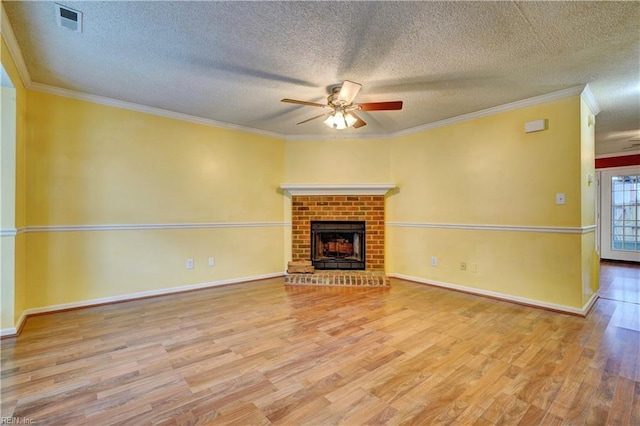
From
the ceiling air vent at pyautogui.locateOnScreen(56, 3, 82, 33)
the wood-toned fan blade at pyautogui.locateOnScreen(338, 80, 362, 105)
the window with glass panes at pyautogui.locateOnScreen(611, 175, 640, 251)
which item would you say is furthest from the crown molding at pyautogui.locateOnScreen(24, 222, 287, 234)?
the window with glass panes at pyautogui.locateOnScreen(611, 175, 640, 251)

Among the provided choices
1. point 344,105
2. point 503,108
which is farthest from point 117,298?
point 503,108

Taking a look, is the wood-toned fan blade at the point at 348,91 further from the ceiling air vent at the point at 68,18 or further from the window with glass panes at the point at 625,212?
the window with glass panes at the point at 625,212

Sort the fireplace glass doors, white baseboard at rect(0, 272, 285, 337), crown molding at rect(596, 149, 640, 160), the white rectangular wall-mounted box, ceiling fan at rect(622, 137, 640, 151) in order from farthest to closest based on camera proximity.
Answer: crown molding at rect(596, 149, 640, 160) → ceiling fan at rect(622, 137, 640, 151) → the fireplace glass doors → the white rectangular wall-mounted box → white baseboard at rect(0, 272, 285, 337)

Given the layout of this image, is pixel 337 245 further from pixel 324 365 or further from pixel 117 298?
pixel 117 298

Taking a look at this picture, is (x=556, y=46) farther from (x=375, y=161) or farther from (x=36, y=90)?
(x=36, y=90)

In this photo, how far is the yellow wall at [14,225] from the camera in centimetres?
238

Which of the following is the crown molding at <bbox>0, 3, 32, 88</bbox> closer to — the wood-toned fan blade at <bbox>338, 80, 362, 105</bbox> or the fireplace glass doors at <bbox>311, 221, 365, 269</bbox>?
the wood-toned fan blade at <bbox>338, 80, 362, 105</bbox>

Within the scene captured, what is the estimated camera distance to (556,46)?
86.7 inches

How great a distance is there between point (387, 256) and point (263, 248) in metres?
1.97

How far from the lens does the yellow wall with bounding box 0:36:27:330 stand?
238 centimetres

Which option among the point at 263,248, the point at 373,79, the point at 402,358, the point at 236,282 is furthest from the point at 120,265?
the point at 373,79

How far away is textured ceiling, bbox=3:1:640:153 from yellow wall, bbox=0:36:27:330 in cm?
35

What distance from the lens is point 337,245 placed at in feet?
15.5

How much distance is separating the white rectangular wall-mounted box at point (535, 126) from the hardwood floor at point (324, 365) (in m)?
1.95
